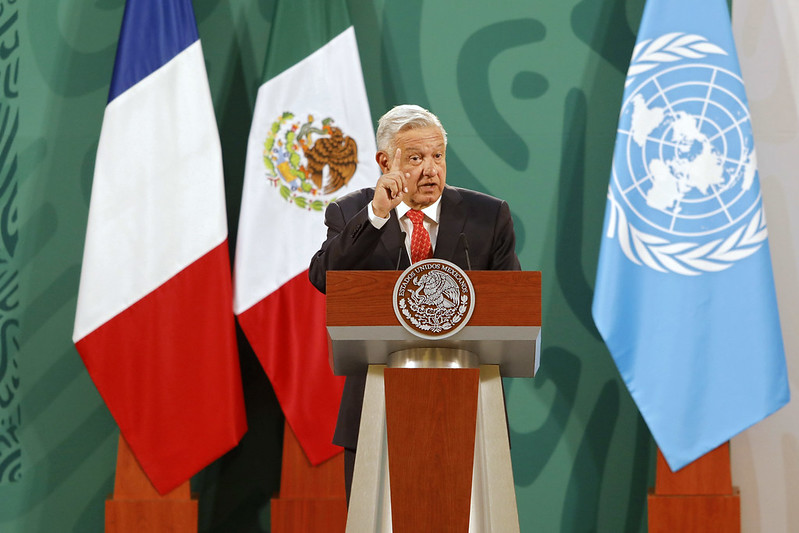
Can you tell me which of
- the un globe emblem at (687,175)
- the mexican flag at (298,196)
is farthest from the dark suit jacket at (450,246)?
the un globe emblem at (687,175)

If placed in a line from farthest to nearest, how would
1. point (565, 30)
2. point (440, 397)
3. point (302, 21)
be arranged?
point (565, 30), point (302, 21), point (440, 397)

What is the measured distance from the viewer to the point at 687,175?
3.29m

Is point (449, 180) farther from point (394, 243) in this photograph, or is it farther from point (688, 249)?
point (394, 243)

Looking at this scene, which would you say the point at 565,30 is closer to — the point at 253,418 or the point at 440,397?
the point at 253,418

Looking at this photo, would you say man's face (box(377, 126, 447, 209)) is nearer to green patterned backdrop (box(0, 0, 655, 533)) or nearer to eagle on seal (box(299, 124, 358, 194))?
eagle on seal (box(299, 124, 358, 194))

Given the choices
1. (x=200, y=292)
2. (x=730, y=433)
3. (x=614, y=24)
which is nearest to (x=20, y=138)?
(x=200, y=292)

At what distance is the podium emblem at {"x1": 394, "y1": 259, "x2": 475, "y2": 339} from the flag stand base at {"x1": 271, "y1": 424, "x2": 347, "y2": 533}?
1700 mm

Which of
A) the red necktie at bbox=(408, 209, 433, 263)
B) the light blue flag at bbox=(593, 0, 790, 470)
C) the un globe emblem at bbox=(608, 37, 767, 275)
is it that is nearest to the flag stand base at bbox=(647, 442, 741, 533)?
the light blue flag at bbox=(593, 0, 790, 470)

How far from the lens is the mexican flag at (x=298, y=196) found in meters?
3.35

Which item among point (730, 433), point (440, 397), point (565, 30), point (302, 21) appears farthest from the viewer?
point (565, 30)

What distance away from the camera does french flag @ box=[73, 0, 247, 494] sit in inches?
128

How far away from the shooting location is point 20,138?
12.2 feet

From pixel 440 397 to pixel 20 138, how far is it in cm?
264

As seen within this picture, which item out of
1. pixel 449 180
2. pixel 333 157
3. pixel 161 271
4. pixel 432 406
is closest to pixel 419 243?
pixel 432 406
